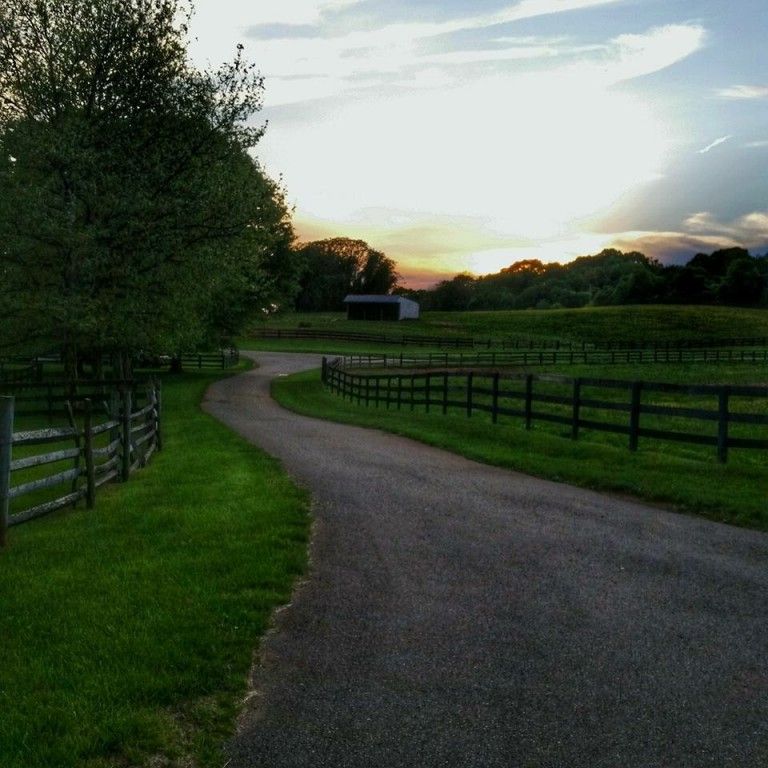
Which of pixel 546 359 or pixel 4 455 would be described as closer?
pixel 4 455

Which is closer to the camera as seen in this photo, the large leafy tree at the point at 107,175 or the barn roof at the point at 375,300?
the large leafy tree at the point at 107,175

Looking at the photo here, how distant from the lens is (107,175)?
24.3m

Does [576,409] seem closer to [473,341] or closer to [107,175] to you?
[107,175]

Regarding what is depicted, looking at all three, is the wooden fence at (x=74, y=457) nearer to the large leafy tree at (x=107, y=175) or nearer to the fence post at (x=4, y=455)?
the fence post at (x=4, y=455)

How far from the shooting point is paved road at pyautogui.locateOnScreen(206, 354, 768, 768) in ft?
15.8

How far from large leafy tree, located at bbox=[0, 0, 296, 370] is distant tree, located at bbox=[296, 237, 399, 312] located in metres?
131

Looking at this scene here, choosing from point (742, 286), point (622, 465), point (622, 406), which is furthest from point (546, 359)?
point (742, 286)

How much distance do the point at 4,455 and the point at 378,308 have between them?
116 m

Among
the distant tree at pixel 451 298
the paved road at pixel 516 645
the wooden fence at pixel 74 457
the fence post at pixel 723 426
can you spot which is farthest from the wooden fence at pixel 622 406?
the distant tree at pixel 451 298

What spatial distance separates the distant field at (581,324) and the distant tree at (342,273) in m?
25.2

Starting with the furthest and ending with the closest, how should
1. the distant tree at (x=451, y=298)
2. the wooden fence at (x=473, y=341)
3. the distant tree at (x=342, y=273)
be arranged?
the distant tree at (x=451, y=298) < the distant tree at (x=342, y=273) < the wooden fence at (x=473, y=341)

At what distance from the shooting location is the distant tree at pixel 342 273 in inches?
6230

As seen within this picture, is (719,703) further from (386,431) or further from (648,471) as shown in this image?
(386,431)

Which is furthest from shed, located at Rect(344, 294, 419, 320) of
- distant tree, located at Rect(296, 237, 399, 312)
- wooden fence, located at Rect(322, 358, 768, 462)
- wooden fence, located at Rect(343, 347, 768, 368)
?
wooden fence, located at Rect(322, 358, 768, 462)
